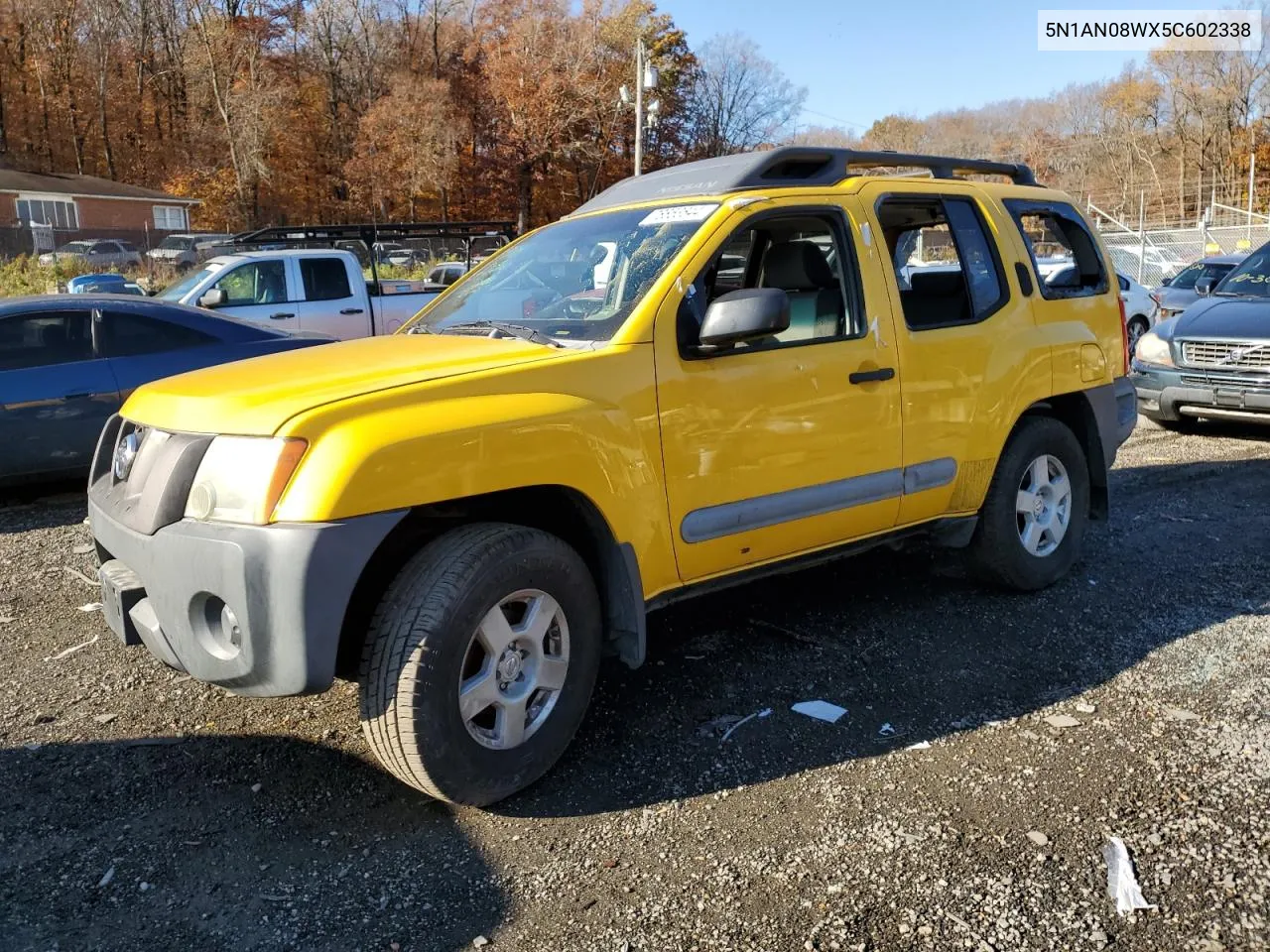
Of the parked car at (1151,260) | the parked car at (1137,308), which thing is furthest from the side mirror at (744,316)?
the parked car at (1151,260)

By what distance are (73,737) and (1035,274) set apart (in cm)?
467

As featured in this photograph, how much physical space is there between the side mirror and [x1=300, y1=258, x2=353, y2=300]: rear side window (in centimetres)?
991

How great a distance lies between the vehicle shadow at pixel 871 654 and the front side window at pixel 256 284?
8.84 metres

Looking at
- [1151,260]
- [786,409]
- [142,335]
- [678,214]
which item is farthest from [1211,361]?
[1151,260]

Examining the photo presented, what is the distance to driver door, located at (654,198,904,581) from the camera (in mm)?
3572

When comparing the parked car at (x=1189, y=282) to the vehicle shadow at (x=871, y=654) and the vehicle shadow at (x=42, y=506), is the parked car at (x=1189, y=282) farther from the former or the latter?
the vehicle shadow at (x=42, y=506)

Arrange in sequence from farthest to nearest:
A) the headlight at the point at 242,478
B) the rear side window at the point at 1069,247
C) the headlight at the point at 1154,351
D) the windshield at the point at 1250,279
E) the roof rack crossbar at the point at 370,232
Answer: the roof rack crossbar at the point at 370,232, the windshield at the point at 1250,279, the headlight at the point at 1154,351, the rear side window at the point at 1069,247, the headlight at the point at 242,478

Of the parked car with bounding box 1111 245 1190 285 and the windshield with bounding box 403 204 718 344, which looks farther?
the parked car with bounding box 1111 245 1190 285

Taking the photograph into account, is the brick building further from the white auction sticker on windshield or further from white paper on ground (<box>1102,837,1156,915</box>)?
white paper on ground (<box>1102,837,1156,915</box>)

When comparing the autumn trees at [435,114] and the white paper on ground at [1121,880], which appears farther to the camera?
the autumn trees at [435,114]

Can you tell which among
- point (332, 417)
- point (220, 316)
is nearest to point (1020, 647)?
point (332, 417)

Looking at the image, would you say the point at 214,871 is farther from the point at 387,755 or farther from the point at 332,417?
the point at 332,417

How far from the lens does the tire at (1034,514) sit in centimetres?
482

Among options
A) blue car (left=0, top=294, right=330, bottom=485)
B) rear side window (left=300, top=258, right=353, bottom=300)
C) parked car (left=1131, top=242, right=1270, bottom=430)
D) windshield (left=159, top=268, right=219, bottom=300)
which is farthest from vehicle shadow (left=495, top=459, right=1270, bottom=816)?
windshield (left=159, top=268, right=219, bottom=300)
